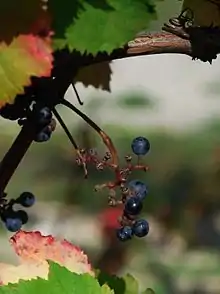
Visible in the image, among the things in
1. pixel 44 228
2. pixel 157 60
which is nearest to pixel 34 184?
pixel 44 228

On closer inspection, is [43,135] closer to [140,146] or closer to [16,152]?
[16,152]

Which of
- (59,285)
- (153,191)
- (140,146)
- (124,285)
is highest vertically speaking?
(153,191)

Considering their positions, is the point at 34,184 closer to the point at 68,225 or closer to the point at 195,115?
the point at 68,225

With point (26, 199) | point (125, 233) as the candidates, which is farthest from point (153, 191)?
point (125, 233)

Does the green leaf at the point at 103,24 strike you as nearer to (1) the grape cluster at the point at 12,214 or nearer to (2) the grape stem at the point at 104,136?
(2) the grape stem at the point at 104,136

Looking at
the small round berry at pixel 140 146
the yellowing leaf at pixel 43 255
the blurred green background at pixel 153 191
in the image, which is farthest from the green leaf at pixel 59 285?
the blurred green background at pixel 153 191

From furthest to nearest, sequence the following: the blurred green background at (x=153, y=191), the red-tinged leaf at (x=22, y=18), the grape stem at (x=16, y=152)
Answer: the blurred green background at (x=153, y=191) → the grape stem at (x=16, y=152) → the red-tinged leaf at (x=22, y=18)
